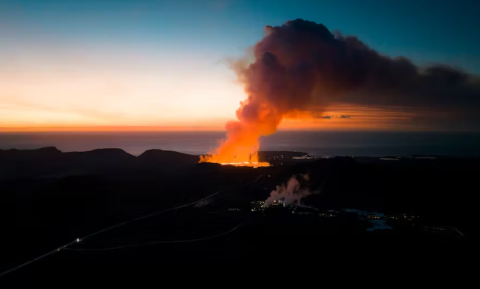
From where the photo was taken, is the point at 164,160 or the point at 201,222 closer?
the point at 201,222

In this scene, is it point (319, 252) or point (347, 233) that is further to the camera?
point (347, 233)

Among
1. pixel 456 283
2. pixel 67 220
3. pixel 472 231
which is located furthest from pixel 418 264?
pixel 67 220

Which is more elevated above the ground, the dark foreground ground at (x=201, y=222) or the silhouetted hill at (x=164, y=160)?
the silhouetted hill at (x=164, y=160)

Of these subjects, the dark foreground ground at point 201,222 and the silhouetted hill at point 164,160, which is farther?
the silhouetted hill at point 164,160

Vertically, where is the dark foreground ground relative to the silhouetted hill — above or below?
below

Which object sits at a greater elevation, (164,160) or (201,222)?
(164,160)

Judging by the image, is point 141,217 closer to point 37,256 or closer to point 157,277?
point 37,256

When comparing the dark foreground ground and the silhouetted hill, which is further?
the silhouetted hill

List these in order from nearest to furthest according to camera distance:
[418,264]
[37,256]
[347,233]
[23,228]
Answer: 1. [418,264]
2. [37,256]
3. [347,233]
4. [23,228]
